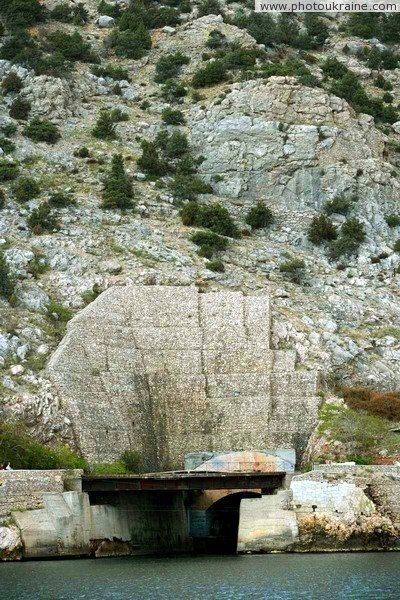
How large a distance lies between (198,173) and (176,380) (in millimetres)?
30147

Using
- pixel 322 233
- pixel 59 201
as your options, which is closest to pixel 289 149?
pixel 322 233

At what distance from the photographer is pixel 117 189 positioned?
3915 inches

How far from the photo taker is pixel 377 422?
7569 cm

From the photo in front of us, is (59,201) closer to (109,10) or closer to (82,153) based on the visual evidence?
(82,153)

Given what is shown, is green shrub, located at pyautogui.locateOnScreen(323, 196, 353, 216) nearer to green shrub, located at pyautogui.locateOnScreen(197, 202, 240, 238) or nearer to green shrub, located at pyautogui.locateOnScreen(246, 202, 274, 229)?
green shrub, located at pyautogui.locateOnScreen(246, 202, 274, 229)

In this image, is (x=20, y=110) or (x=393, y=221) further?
(x=20, y=110)

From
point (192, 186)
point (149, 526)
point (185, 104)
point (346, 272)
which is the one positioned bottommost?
point (149, 526)

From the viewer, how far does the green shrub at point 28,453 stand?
230 feet

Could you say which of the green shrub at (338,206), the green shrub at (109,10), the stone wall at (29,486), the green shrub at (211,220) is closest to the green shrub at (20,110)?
the green shrub at (211,220)

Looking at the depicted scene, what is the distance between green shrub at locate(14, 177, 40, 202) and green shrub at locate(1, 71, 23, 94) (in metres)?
16.7

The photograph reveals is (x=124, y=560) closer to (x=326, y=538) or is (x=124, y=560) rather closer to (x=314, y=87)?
(x=326, y=538)

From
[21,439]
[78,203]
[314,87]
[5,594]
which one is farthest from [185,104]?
[5,594]

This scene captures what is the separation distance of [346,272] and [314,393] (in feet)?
58.2

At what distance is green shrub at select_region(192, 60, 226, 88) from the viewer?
11819cm
